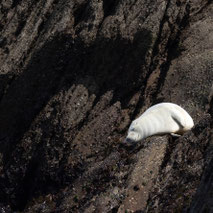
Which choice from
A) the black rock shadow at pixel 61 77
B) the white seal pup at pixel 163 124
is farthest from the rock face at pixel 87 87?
the white seal pup at pixel 163 124

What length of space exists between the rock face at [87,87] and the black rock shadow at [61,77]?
2 centimetres

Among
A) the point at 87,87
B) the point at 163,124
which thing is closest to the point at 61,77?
the point at 87,87

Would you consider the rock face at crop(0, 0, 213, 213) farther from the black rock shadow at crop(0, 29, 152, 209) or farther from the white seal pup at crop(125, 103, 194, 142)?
the white seal pup at crop(125, 103, 194, 142)

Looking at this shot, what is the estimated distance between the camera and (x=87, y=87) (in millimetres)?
12125

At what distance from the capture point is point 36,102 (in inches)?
502

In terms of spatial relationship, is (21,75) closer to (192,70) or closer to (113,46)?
(113,46)

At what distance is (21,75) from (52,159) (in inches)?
101

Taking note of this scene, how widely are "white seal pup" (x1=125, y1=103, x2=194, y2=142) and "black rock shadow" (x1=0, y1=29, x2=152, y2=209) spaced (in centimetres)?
185

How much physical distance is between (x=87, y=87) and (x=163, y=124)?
9.36 feet

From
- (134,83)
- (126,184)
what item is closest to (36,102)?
(134,83)

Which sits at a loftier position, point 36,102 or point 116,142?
point 36,102

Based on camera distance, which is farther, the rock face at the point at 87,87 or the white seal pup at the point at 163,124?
the rock face at the point at 87,87

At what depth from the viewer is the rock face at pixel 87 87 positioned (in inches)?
427

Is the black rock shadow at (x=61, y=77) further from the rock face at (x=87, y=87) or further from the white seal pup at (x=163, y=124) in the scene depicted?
the white seal pup at (x=163, y=124)
